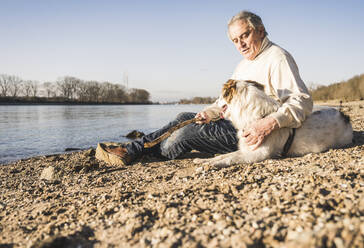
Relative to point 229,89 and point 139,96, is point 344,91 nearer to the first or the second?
point 229,89

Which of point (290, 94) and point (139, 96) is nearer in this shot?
point (290, 94)

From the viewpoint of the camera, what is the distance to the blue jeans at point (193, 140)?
4.39 meters

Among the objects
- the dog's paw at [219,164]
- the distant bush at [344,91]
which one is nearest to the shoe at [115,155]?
the dog's paw at [219,164]

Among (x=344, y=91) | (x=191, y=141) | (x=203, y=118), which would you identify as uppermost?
(x=344, y=91)

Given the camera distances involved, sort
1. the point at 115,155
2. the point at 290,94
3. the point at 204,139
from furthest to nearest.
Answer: the point at 115,155
the point at 204,139
the point at 290,94

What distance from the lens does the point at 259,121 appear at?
3416mm

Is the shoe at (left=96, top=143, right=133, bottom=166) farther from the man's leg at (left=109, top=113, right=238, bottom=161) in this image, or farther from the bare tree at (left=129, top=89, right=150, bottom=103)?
the bare tree at (left=129, top=89, right=150, bottom=103)

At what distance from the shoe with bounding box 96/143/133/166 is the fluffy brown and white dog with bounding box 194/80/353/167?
1546mm

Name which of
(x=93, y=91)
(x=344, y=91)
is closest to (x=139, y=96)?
(x=93, y=91)

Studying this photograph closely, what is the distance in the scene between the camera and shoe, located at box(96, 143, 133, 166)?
4.77m

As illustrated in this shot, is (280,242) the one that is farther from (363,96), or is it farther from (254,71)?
(363,96)

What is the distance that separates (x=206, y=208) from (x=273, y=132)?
1.78 m

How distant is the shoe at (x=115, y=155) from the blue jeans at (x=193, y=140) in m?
0.10

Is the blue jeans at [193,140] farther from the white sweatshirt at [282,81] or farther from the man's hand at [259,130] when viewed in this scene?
the white sweatshirt at [282,81]
